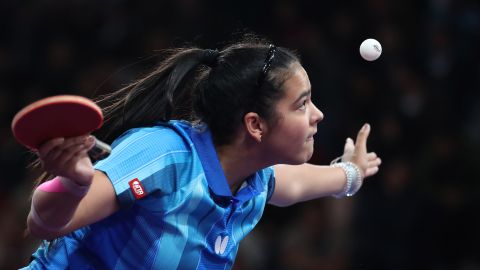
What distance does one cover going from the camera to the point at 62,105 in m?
2.11

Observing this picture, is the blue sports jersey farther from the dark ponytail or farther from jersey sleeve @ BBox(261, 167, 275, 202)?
jersey sleeve @ BBox(261, 167, 275, 202)

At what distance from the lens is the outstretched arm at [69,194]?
7.25 feet

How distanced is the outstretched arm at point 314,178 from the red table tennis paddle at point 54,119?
1.32 m

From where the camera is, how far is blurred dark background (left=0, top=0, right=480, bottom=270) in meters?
5.98

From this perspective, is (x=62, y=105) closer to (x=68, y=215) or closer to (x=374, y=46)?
(x=68, y=215)

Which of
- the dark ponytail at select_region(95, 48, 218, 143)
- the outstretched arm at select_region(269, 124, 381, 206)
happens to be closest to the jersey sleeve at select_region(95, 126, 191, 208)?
the dark ponytail at select_region(95, 48, 218, 143)

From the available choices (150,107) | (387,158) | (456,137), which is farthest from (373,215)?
(150,107)

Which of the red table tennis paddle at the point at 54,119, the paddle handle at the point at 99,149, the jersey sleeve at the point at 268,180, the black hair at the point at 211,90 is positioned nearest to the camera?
the red table tennis paddle at the point at 54,119

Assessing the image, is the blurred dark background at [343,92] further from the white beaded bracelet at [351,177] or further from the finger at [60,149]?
the finger at [60,149]

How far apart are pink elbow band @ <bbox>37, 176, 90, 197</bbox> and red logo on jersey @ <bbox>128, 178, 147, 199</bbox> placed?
28cm

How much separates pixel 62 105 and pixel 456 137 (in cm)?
466

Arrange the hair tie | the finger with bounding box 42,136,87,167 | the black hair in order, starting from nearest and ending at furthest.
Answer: the finger with bounding box 42,136,87,167
the black hair
the hair tie

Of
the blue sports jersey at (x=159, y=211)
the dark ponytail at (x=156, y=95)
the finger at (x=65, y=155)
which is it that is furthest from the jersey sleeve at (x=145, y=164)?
the finger at (x=65, y=155)

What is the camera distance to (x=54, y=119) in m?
2.13
